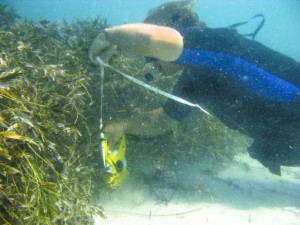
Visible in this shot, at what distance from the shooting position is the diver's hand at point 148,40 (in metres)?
2.71

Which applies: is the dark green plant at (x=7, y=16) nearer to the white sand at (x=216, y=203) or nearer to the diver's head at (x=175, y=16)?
the diver's head at (x=175, y=16)

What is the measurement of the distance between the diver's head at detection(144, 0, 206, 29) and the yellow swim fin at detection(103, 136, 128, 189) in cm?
194

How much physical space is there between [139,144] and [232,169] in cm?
251

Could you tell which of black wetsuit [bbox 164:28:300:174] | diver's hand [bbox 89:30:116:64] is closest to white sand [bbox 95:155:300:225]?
black wetsuit [bbox 164:28:300:174]

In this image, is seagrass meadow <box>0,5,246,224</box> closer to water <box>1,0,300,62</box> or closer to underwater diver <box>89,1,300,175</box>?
underwater diver <box>89,1,300,175</box>

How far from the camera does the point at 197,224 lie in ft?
11.1

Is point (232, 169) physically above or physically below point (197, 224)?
above

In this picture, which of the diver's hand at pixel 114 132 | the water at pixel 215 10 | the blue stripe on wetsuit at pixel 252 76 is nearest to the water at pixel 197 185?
the diver's hand at pixel 114 132

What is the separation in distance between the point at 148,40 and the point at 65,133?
1.55 meters

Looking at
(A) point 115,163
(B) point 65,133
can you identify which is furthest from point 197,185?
(B) point 65,133

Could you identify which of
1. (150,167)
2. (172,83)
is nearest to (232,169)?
(150,167)

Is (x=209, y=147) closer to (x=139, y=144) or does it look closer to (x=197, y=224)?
(x=139, y=144)

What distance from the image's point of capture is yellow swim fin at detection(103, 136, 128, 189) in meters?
3.33

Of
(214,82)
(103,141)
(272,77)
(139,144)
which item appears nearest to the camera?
(272,77)
